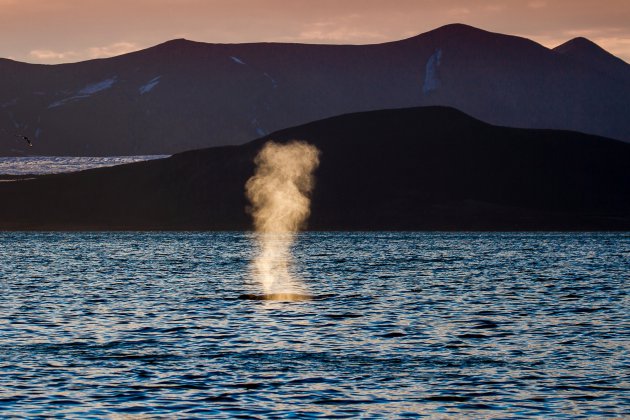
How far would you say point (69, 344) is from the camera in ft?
153

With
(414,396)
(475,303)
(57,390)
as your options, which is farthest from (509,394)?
(475,303)

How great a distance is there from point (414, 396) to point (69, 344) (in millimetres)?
17783

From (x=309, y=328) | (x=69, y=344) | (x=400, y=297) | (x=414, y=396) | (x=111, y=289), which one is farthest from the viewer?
(x=111, y=289)

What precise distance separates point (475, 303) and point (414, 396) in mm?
34461

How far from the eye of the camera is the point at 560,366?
1578 inches

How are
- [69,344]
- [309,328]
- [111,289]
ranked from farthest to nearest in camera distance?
[111,289] → [309,328] → [69,344]

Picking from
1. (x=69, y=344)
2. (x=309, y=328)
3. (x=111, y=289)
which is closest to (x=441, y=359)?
(x=309, y=328)

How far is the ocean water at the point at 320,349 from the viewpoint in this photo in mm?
33250

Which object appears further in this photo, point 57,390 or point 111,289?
point 111,289

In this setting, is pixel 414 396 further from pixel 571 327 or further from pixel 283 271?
pixel 283 271

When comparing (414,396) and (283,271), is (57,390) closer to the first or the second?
(414,396)

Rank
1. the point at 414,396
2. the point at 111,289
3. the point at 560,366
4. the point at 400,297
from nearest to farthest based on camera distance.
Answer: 1. the point at 414,396
2. the point at 560,366
3. the point at 400,297
4. the point at 111,289

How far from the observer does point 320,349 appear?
149 feet

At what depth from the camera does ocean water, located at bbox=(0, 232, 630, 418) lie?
33250 millimetres
